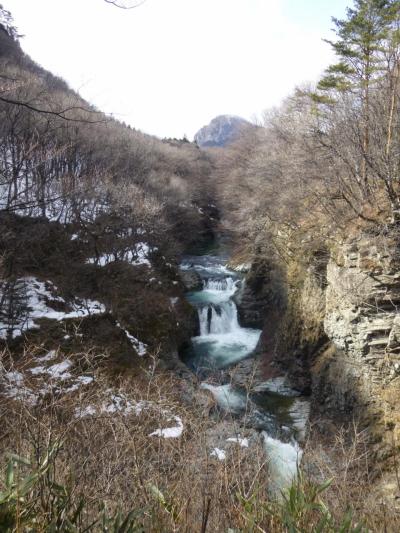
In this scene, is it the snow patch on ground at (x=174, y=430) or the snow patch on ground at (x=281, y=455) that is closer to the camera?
the snow patch on ground at (x=174, y=430)

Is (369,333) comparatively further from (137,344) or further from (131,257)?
(131,257)

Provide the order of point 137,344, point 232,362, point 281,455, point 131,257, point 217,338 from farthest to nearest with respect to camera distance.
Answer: point 131,257
point 217,338
point 232,362
point 137,344
point 281,455

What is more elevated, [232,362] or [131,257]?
[131,257]

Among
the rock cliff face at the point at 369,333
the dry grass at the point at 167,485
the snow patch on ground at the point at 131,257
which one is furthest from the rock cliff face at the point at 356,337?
the snow patch on ground at the point at 131,257

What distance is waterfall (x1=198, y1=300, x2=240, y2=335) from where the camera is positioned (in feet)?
70.9

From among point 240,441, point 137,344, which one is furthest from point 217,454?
point 137,344

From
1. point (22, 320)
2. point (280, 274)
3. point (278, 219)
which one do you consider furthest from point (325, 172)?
point (22, 320)

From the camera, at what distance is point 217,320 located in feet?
71.7

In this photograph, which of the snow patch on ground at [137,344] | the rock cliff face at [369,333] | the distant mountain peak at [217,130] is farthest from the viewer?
the distant mountain peak at [217,130]

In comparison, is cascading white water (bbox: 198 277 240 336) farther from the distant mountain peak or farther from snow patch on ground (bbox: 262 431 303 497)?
the distant mountain peak

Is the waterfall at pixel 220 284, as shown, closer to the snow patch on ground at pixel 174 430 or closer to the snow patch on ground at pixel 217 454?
the snow patch on ground at pixel 174 430

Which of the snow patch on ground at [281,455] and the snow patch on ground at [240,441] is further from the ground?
the snow patch on ground at [240,441]

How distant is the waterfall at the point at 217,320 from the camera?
2162 centimetres

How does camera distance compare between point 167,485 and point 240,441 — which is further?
point 240,441
